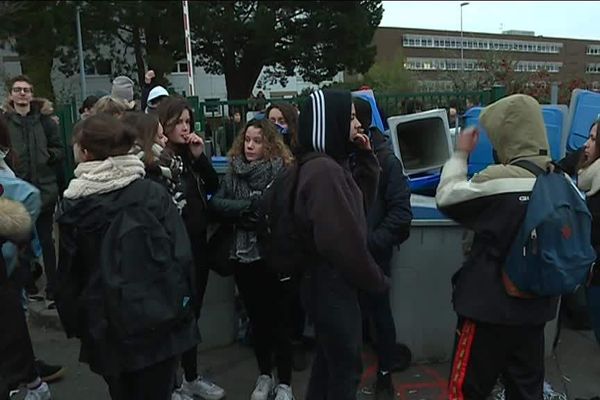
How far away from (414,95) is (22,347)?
3497mm

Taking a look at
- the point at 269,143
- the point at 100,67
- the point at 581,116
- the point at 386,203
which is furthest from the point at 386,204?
the point at 100,67

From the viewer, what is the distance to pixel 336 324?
2752 mm

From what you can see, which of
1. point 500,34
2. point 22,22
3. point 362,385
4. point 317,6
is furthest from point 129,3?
point 362,385

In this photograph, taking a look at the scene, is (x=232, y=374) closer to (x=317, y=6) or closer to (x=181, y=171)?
(x=181, y=171)

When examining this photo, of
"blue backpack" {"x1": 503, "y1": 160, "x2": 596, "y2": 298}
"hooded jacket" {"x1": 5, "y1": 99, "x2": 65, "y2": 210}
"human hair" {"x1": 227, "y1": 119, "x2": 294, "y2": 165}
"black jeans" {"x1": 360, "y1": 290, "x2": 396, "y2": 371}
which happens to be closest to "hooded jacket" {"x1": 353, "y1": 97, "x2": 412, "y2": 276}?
"black jeans" {"x1": 360, "y1": 290, "x2": 396, "y2": 371}

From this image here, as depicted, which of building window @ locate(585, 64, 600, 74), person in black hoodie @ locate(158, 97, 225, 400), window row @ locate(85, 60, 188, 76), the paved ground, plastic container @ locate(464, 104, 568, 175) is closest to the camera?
person in black hoodie @ locate(158, 97, 225, 400)

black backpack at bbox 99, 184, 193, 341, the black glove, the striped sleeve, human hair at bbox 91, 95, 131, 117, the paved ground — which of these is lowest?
the paved ground

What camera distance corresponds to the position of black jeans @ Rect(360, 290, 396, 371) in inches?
147

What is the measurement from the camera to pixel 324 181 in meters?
2.58

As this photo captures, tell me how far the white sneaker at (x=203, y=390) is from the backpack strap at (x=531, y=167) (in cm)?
218

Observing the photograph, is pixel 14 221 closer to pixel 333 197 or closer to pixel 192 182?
pixel 192 182

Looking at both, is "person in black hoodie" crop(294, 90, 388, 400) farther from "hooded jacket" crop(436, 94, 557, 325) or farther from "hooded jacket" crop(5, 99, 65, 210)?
"hooded jacket" crop(5, 99, 65, 210)

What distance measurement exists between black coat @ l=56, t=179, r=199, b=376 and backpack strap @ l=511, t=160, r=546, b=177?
1450mm

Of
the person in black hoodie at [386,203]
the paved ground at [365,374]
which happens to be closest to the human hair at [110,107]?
the person in black hoodie at [386,203]
